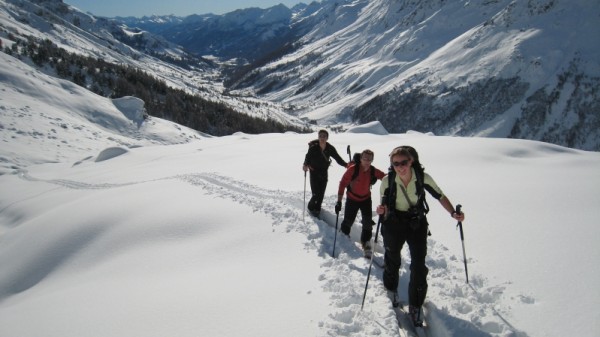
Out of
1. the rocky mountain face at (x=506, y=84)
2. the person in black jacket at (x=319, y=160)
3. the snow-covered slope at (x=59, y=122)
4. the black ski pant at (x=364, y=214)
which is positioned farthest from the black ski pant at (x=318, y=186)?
the rocky mountain face at (x=506, y=84)

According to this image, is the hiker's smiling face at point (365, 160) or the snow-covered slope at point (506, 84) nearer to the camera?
the hiker's smiling face at point (365, 160)

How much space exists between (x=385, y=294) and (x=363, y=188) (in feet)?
8.80

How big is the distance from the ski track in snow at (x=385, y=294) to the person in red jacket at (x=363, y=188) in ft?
1.97

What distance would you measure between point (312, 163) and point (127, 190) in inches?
393

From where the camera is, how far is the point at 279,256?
8422 millimetres

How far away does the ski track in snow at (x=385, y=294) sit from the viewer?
18.4 ft

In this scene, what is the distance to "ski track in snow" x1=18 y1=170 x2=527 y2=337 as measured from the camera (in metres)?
5.62

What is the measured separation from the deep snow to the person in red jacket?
618 millimetres

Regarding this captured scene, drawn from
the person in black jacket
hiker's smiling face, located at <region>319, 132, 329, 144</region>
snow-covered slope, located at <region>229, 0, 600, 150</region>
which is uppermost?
snow-covered slope, located at <region>229, 0, 600, 150</region>

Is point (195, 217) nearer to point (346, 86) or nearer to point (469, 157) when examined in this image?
point (469, 157)

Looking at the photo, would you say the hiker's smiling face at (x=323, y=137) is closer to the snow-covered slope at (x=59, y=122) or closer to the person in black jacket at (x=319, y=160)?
the person in black jacket at (x=319, y=160)

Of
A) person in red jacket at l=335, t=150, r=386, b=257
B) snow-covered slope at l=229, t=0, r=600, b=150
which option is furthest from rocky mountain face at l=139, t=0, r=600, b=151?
person in red jacket at l=335, t=150, r=386, b=257

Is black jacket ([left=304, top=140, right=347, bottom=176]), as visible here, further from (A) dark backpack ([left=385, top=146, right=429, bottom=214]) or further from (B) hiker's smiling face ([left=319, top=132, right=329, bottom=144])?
(A) dark backpack ([left=385, top=146, right=429, bottom=214])

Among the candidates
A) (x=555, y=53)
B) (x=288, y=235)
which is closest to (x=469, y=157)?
(x=288, y=235)
